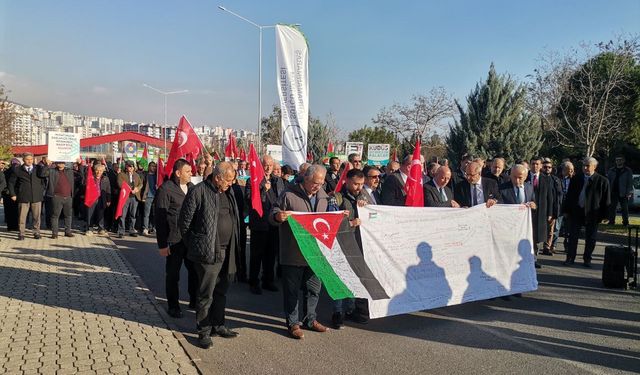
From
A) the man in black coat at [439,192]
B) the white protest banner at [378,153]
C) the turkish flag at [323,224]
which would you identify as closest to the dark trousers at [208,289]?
the turkish flag at [323,224]

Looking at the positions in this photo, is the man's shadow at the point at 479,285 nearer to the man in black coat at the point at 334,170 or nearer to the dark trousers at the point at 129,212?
the man in black coat at the point at 334,170

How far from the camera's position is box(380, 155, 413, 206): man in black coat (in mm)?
7039

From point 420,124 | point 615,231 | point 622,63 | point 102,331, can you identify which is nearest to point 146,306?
point 102,331

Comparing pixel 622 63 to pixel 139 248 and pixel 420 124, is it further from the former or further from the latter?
pixel 139 248

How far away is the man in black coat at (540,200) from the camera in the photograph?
8719mm

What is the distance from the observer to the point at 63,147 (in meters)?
13.8

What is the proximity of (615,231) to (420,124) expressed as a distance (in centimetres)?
2379

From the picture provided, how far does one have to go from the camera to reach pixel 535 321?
6090mm

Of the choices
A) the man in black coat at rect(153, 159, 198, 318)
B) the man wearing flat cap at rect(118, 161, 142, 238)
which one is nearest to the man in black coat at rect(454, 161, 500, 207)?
the man in black coat at rect(153, 159, 198, 318)

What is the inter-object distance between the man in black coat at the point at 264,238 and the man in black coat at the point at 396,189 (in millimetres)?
1690

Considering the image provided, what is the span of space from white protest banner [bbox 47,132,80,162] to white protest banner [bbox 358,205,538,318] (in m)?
11.2

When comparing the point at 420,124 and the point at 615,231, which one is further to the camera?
the point at 420,124

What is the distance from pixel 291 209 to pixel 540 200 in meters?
6.02

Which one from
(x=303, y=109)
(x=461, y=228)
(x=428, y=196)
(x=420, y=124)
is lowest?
(x=461, y=228)
